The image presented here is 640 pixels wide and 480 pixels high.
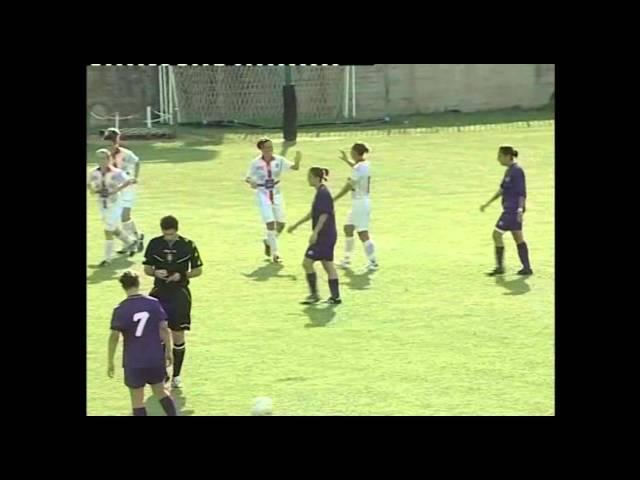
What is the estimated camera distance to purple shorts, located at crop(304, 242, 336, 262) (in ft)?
52.2

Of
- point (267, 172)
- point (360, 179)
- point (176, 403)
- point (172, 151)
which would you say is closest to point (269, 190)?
point (267, 172)

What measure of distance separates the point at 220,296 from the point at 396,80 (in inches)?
844

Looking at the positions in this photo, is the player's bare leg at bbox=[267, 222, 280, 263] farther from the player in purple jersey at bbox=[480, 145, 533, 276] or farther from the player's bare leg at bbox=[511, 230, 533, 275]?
the player's bare leg at bbox=[511, 230, 533, 275]

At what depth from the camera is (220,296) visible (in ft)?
55.4

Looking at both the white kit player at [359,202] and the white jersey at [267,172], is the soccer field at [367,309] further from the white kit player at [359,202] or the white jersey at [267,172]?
the white jersey at [267,172]

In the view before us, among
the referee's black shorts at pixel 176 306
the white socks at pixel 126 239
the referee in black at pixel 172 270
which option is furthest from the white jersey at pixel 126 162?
the referee's black shorts at pixel 176 306

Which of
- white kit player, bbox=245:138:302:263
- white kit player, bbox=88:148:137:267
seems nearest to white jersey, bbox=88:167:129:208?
white kit player, bbox=88:148:137:267

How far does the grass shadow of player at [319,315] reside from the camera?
1530 centimetres

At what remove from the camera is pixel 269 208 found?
62.0 feet

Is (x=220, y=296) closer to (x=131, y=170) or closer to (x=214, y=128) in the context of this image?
(x=131, y=170)

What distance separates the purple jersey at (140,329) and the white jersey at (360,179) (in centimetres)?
743

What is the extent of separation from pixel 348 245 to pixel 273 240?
1.17 m

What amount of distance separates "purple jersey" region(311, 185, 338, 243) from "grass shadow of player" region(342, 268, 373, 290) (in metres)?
1.59

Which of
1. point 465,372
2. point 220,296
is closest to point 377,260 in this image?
point 220,296
